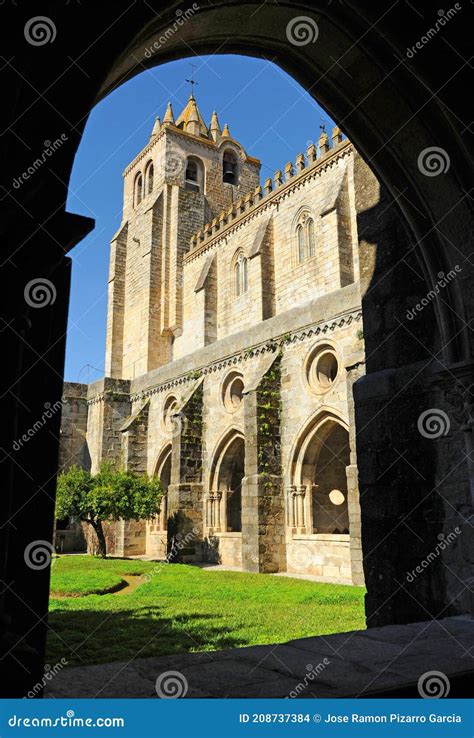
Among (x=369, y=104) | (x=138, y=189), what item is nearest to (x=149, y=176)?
(x=138, y=189)

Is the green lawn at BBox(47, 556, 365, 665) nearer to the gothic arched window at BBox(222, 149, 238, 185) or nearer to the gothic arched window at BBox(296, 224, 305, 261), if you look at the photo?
the gothic arched window at BBox(296, 224, 305, 261)

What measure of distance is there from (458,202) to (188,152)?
96.4ft

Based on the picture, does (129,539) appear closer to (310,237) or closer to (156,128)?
(310,237)

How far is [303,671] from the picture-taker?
2260 millimetres

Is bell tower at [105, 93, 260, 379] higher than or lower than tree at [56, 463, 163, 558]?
higher

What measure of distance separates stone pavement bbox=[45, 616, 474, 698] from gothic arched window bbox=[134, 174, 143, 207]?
107ft

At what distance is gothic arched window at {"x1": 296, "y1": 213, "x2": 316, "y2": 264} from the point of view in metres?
22.2

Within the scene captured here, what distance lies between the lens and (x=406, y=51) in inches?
137

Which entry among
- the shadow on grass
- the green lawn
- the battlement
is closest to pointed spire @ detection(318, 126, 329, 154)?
the battlement

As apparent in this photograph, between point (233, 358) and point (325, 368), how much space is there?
10.6 feet

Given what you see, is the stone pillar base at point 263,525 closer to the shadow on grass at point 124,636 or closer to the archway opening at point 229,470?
the archway opening at point 229,470

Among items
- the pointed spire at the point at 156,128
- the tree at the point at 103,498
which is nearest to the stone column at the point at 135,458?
the tree at the point at 103,498

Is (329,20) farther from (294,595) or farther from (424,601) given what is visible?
(294,595)

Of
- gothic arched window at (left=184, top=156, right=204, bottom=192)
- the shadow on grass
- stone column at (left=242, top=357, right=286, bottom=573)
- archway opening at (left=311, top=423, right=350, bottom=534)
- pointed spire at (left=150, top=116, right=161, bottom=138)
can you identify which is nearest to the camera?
the shadow on grass
